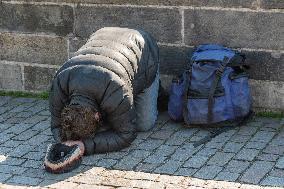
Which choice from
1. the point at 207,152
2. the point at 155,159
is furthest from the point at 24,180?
the point at 207,152

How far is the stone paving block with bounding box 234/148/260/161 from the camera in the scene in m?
5.62

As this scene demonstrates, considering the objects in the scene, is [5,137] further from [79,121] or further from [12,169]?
[79,121]

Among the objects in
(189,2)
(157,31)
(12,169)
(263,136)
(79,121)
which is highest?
(189,2)

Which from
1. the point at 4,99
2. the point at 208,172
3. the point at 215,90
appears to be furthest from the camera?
the point at 4,99

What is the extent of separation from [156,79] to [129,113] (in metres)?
0.81

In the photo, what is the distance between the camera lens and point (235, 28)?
6.63 meters

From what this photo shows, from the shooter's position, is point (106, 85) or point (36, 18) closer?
point (106, 85)

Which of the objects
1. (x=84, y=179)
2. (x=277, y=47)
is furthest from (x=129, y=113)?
(x=277, y=47)

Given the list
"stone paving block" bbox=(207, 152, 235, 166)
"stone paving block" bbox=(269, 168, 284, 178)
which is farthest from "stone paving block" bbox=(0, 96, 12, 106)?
"stone paving block" bbox=(269, 168, 284, 178)

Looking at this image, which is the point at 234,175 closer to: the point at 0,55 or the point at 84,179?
the point at 84,179

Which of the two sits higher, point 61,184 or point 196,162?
point 196,162

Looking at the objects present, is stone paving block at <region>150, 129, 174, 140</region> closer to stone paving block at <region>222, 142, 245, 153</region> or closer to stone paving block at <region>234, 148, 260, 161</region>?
stone paving block at <region>222, 142, 245, 153</region>

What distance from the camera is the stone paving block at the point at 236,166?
537 centimetres

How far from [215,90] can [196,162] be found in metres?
0.95
